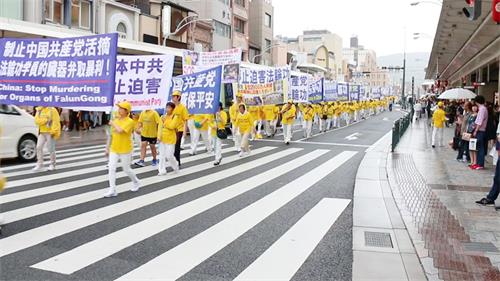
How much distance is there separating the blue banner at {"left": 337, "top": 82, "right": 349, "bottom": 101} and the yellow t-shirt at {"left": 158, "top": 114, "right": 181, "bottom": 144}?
881 inches

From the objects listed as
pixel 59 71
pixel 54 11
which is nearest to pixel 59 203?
pixel 59 71

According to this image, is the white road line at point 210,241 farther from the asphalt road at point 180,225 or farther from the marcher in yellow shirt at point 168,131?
the marcher in yellow shirt at point 168,131

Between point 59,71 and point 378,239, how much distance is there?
6408 millimetres

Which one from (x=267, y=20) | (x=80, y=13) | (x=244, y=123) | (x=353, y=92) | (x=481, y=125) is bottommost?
(x=244, y=123)

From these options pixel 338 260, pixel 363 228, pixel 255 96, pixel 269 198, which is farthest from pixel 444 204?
pixel 255 96

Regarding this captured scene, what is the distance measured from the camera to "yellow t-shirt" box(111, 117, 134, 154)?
8250 millimetres

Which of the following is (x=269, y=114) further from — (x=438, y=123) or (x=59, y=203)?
(x=59, y=203)

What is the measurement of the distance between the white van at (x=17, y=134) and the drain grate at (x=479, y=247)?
35.3 ft

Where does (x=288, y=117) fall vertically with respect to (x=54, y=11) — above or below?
below

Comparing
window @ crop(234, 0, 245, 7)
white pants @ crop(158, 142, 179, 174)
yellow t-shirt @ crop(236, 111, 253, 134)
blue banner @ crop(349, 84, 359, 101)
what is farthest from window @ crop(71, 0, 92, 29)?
window @ crop(234, 0, 245, 7)

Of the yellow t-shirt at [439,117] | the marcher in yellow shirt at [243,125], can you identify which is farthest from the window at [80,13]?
the yellow t-shirt at [439,117]

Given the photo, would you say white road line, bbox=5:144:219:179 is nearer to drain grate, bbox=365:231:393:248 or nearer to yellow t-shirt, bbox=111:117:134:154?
yellow t-shirt, bbox=111:117:134:154

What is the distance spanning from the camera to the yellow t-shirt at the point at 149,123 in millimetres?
11836

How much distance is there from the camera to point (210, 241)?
19.3 feet
